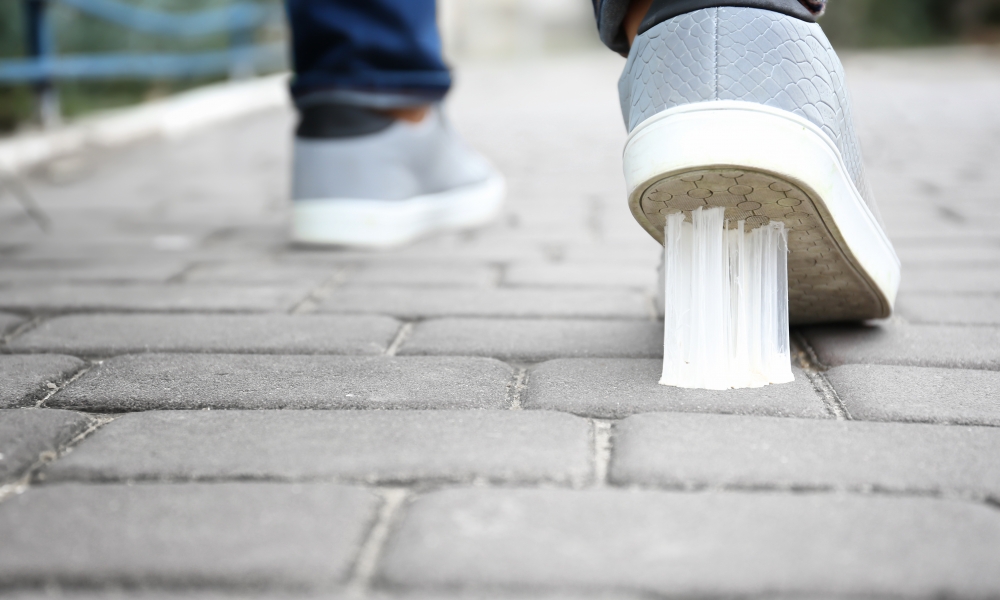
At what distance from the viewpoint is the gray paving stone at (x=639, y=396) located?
127 cm

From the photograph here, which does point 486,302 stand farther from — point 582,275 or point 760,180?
point 760,180

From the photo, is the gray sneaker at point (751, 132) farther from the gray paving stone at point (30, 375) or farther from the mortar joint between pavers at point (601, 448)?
the gray paving stone at point (30, 375)

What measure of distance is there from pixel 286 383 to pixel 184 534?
0.48 m

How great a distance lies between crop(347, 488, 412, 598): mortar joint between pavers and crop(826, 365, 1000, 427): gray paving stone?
0.61m

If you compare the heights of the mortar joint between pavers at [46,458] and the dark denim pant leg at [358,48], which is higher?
the dark denim pant leg at [358,48]

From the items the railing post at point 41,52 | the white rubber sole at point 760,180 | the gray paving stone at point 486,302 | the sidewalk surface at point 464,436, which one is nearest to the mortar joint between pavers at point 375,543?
the sidewalk surface at point 464,436

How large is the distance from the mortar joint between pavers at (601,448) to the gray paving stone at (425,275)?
93 centimetres

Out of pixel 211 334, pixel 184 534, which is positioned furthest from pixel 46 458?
pixel 211 334

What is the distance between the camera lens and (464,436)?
45.6 inches

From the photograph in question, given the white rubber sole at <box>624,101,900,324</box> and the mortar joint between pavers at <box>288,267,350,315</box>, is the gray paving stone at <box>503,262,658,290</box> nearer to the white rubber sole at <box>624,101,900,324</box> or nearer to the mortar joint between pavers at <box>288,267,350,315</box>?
the mortar joint between pavers at <box>288,267,350,315</box>

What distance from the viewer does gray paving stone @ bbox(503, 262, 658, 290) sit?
2.13m

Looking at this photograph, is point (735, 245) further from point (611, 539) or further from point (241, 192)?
point (241, 192)

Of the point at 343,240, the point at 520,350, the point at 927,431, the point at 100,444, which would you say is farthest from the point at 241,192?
the point at 927,431

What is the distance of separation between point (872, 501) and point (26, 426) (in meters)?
0.98
